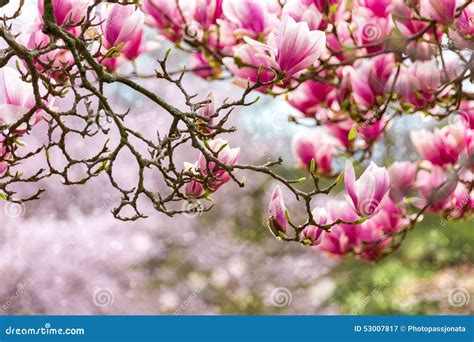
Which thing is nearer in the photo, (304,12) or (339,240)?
(304,12)

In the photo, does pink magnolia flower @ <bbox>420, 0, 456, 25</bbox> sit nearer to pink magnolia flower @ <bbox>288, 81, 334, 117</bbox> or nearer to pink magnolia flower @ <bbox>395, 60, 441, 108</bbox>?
pink magnolia flower @ <bbox>395, 60, 441, 108</bbox>

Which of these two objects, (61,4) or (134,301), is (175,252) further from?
(61,4)

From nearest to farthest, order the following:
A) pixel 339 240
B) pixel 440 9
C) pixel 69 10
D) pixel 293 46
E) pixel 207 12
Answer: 1. pixel 293 46
2. pixel 69 10
3. pixel 440 9
4. pixel 207 12
5. pixel 339 240

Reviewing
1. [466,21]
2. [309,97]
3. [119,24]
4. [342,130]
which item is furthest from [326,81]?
[119,24]

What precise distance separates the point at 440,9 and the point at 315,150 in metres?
0.45

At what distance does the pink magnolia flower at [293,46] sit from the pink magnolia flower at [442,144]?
2.06ft

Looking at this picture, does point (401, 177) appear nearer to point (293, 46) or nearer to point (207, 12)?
point (207, 12)

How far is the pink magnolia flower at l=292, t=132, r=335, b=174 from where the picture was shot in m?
1.49

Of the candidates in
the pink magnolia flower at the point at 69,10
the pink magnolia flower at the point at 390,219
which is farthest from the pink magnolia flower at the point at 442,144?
the pink magnolia flower at the point at 69,10

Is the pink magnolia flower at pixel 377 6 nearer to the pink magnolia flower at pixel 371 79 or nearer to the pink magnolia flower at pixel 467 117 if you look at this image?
the pink magnolia flower at pixel 371 79

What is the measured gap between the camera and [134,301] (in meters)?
2.90

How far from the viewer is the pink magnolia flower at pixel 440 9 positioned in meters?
1.13

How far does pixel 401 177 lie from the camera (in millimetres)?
1385
